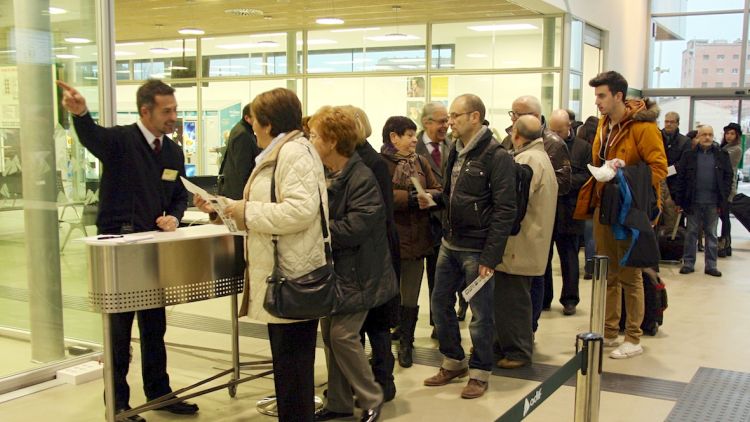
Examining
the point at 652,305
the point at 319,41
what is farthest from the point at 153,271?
the point at 319,41

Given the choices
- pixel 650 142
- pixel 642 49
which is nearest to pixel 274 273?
pixel 650 142

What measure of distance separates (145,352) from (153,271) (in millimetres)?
809

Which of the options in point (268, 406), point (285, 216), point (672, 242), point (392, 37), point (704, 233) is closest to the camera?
point (285, 216)

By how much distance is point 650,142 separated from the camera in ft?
16.1

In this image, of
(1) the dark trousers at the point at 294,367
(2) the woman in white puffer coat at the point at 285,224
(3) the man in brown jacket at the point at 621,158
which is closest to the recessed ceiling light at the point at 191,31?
(3) the man in brown jacket at the point at 621,158

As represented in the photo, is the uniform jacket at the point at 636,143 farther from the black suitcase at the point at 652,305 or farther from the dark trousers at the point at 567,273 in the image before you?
the dark trousers at the point at 567,273

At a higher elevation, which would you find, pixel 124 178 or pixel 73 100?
pixel 73 100

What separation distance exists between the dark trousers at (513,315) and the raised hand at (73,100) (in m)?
2.63

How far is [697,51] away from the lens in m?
14.9

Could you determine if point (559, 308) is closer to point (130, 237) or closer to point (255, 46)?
point (130, 237)

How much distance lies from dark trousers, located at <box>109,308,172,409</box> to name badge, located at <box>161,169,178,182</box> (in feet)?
2.24

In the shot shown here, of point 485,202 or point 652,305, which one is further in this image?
point 652,305

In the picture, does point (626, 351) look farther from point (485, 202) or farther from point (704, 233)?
point (704, 233)

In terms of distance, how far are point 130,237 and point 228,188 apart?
1.50 m
